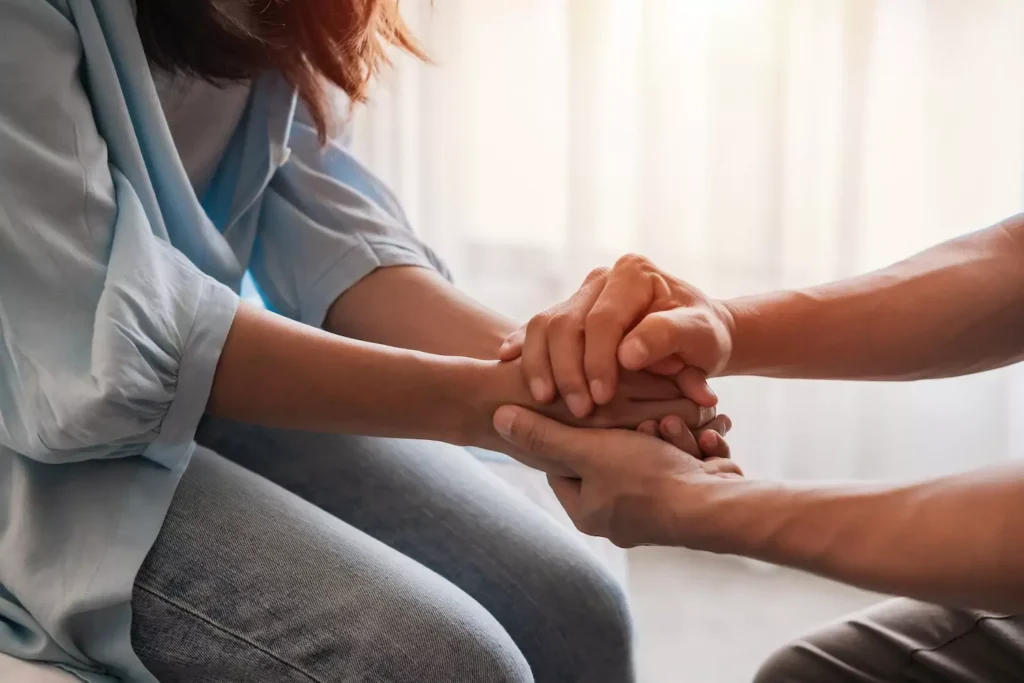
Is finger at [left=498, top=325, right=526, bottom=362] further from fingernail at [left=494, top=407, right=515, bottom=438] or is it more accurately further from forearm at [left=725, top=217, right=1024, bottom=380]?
forearm at [left=725, top=217, right=1024, bottom=380]

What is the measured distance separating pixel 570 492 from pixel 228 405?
0.32m

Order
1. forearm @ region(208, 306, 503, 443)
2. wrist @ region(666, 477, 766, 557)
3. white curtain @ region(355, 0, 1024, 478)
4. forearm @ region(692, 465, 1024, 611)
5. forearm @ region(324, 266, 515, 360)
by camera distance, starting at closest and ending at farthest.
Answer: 1. forearm @ region(692, 465, 1024, 611)
2. wrist @ region(666, 477, 766, 557)
3. forearm @ region(208, 306, 503, 443)
4. forearm @ region(324, 266, 515, 360)
5. white curtain @ region(355, 0, 1024, 478)

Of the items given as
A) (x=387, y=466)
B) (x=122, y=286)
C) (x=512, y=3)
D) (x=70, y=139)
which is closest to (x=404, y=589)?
(x=387, y=466)

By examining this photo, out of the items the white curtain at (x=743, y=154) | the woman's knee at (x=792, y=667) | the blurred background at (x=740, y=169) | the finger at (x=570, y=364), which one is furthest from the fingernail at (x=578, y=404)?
the white curtain at (x=743, y=154)

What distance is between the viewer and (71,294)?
0.81 m

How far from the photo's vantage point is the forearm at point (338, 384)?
0.89 metres

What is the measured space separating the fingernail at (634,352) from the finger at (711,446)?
11 centimetres

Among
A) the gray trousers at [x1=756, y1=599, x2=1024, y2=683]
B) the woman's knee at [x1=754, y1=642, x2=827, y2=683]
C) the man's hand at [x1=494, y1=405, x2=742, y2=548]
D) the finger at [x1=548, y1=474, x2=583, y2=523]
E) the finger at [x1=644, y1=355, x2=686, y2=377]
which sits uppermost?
the finger at [x1=644, y1=355, x2=686, y2=377]

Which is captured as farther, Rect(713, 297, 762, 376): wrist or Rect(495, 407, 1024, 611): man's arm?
Rect(713, 297, 762, 376): wrist

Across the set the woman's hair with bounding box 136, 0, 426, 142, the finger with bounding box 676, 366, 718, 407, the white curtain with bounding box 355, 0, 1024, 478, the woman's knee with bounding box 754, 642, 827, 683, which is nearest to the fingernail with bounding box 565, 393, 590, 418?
the finger with bounding box 676, 366, 718, 407

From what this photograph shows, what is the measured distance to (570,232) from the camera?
188 cm

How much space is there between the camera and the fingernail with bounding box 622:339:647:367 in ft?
3.07

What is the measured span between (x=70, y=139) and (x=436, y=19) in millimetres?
1136

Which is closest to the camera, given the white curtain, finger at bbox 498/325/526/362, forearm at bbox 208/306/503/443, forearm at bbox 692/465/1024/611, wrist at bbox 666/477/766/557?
forearm at bbox 692/465/1024/611
